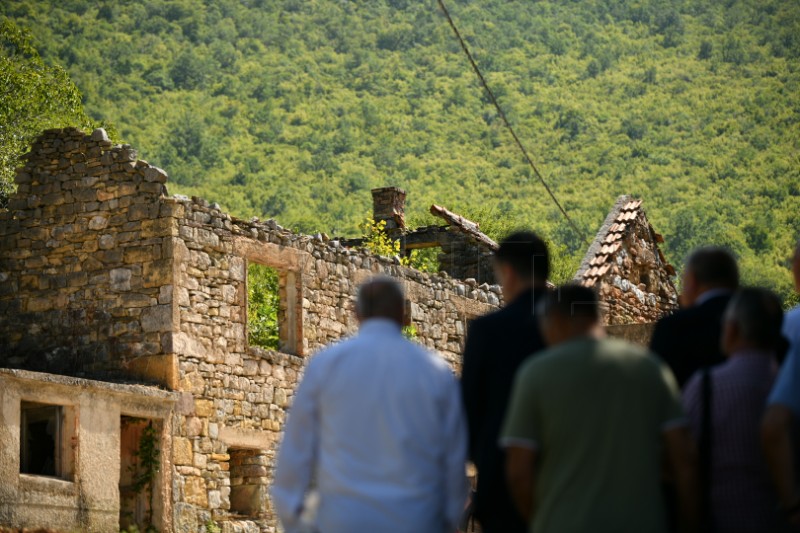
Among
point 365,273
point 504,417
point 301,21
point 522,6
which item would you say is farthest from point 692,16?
point 504,417

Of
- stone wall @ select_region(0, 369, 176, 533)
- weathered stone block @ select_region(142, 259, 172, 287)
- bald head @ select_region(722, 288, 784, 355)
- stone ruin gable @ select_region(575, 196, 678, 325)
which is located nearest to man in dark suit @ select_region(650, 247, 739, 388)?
bald head @ select_region(722, 288, 784, 355)

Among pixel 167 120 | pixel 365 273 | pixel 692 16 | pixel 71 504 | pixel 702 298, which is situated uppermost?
pixel 692 16

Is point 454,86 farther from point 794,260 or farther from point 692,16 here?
point 794,260

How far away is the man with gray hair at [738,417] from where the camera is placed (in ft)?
17.0

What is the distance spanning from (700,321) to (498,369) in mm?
927

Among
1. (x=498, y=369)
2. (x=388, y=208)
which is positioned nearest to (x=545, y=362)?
(x=498, y=369)

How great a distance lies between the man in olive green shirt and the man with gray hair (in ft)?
1.41

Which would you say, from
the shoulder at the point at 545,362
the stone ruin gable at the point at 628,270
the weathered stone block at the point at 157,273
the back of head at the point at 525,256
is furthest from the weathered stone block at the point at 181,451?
the shoulder at the point at 545,362

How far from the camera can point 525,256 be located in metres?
5.76

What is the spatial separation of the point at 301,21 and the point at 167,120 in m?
25.1

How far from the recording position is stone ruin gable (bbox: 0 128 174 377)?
1520cm

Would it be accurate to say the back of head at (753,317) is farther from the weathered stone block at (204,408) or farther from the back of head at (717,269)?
the weathered stone block at (204,408)

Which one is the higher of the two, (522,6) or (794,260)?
(522,6)

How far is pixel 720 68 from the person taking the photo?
8250 cm
